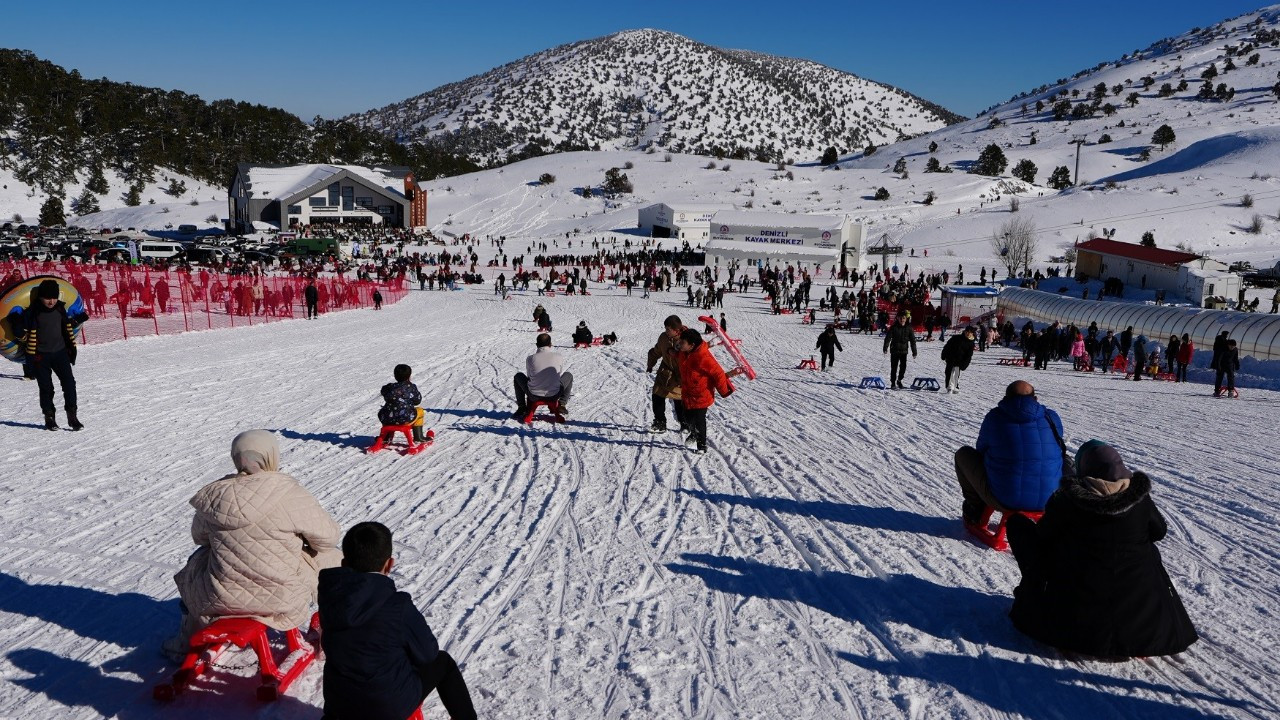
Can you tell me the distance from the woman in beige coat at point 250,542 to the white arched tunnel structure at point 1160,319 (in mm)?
20734

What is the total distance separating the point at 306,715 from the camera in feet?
10.8

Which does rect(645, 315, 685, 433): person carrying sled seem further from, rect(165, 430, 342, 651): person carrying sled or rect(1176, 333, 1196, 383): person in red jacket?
rect(1176, 333, 1196, 383): person in red jacket

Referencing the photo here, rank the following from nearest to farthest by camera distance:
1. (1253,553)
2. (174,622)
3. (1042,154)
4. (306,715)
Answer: (306,715)
(174,622)
(1253,553)
(1042,154)

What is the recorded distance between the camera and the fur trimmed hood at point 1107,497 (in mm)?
3512

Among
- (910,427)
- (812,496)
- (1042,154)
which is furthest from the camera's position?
(1042,154)

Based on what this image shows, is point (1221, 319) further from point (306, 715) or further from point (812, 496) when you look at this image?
point (306, 715)

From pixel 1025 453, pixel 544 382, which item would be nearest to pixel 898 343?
pixel 544 382

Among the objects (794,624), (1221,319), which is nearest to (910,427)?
(794,624)

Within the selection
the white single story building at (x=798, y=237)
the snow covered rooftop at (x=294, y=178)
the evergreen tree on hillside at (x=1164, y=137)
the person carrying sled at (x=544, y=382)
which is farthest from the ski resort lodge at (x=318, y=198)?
the evergreen tree on hillside at (x=1164, y=137)

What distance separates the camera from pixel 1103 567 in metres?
3.56

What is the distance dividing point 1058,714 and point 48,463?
24.8 ft

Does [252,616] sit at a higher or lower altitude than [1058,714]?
higher

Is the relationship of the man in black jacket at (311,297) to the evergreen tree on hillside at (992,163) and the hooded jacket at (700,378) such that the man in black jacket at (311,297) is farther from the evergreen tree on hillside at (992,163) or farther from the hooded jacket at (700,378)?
the evergreen tree on hillside at (992,163)

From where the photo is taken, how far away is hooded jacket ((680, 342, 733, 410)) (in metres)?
7.30
